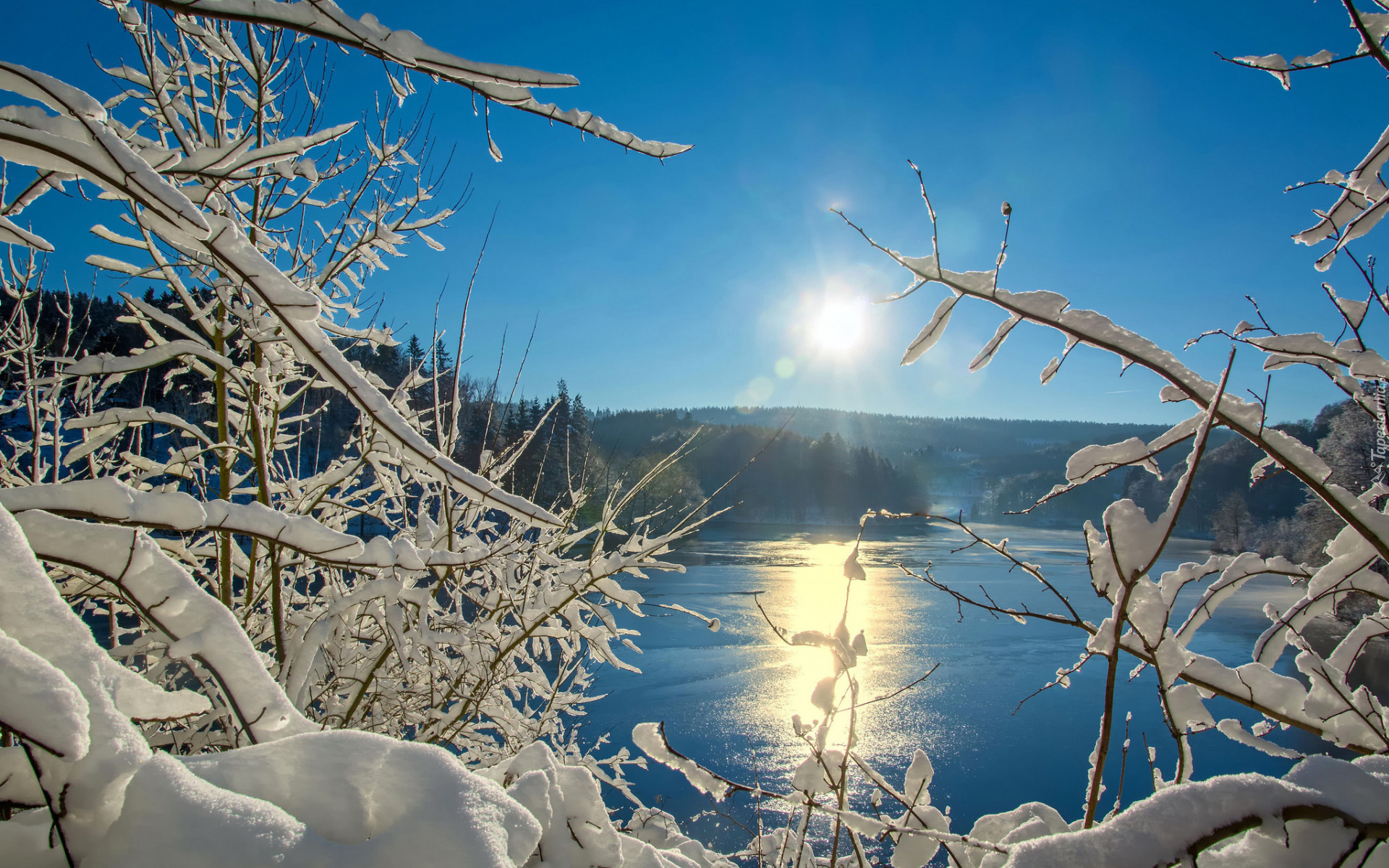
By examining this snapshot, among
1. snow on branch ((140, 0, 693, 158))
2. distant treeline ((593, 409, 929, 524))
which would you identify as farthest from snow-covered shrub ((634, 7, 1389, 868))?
distant treeline ((593, 409, 929, 524))

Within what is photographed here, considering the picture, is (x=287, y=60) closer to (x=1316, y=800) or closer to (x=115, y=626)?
(x=115, y=626)

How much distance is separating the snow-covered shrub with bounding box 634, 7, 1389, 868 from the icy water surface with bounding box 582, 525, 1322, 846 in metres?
0.37

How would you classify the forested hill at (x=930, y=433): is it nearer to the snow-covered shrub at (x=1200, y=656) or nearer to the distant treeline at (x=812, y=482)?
the distant treeline at (x=812, y=482)

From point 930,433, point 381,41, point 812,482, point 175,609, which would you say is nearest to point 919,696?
point 175,609

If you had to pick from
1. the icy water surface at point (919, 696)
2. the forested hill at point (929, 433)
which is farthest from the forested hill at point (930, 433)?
the icy water surface at point (919, 696)

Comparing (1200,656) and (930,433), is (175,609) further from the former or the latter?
(930,433)

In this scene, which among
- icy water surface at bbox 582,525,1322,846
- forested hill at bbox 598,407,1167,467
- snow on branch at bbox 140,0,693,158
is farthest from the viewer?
forested hill at bbox 598,407,1167,467

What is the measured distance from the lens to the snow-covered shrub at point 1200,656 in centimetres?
55

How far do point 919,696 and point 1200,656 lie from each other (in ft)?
46.7

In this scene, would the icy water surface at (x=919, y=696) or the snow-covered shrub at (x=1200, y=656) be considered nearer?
the snow-covered shrub at (x=1200, y=656)

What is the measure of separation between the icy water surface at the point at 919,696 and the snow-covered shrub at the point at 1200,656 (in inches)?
14.5

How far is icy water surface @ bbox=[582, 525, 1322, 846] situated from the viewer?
9.62 meters

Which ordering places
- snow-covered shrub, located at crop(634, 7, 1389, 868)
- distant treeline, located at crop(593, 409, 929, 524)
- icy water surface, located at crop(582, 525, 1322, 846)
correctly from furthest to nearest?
distant treeline, located at crop(593, 409, 929, 524) → icy water surface, located at crop(582, 525, 1322, 846) → snow-covered shrub, located at crop(634, 7, 1389, 868)

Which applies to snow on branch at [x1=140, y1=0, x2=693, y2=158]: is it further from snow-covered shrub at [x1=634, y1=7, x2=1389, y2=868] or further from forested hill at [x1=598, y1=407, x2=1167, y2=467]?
forested hill at [x1=598, y1=407, x2=1167, y2=467]
